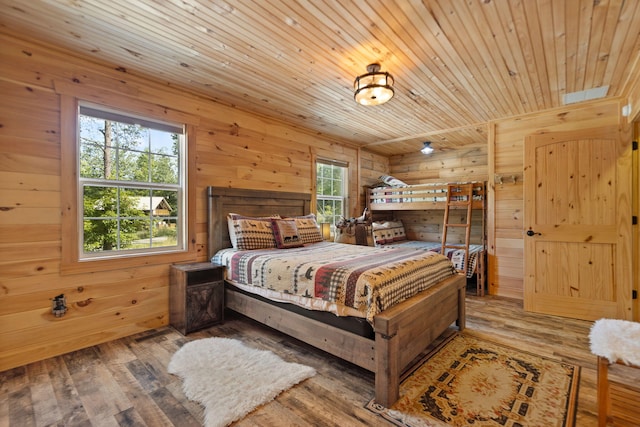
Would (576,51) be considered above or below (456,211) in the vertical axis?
above

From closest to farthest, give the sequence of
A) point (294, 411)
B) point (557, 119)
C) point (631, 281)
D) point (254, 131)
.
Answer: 1. point (294, 411)
2. point (631, 281)
3. point (557, 119)
4. point (254, 131)

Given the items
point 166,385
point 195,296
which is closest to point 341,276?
point 166,385

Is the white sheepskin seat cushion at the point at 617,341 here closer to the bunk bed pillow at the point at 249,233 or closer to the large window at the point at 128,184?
the bunk bed pillow at the point at 249,233

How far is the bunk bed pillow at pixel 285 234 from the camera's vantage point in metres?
3.24

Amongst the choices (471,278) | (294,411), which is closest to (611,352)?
(294,411)

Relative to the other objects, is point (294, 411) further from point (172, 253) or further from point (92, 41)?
point (92, 41)

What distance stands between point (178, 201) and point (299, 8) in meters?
2.22

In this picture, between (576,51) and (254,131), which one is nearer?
(576,51)

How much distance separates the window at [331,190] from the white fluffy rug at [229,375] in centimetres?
285

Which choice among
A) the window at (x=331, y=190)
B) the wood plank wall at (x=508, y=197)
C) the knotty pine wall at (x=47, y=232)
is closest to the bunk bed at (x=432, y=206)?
the wood plank wall at (x=508, y=197)

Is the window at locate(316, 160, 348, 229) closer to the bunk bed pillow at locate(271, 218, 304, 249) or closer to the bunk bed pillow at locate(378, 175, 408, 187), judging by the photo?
the bunk bed pillow at locate(378, 175, 408, 187)

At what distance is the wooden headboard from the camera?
3.25m

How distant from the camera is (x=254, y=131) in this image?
12.3 feet

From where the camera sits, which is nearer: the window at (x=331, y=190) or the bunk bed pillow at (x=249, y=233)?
the bunk bed pillow at (x=249, y=233)
